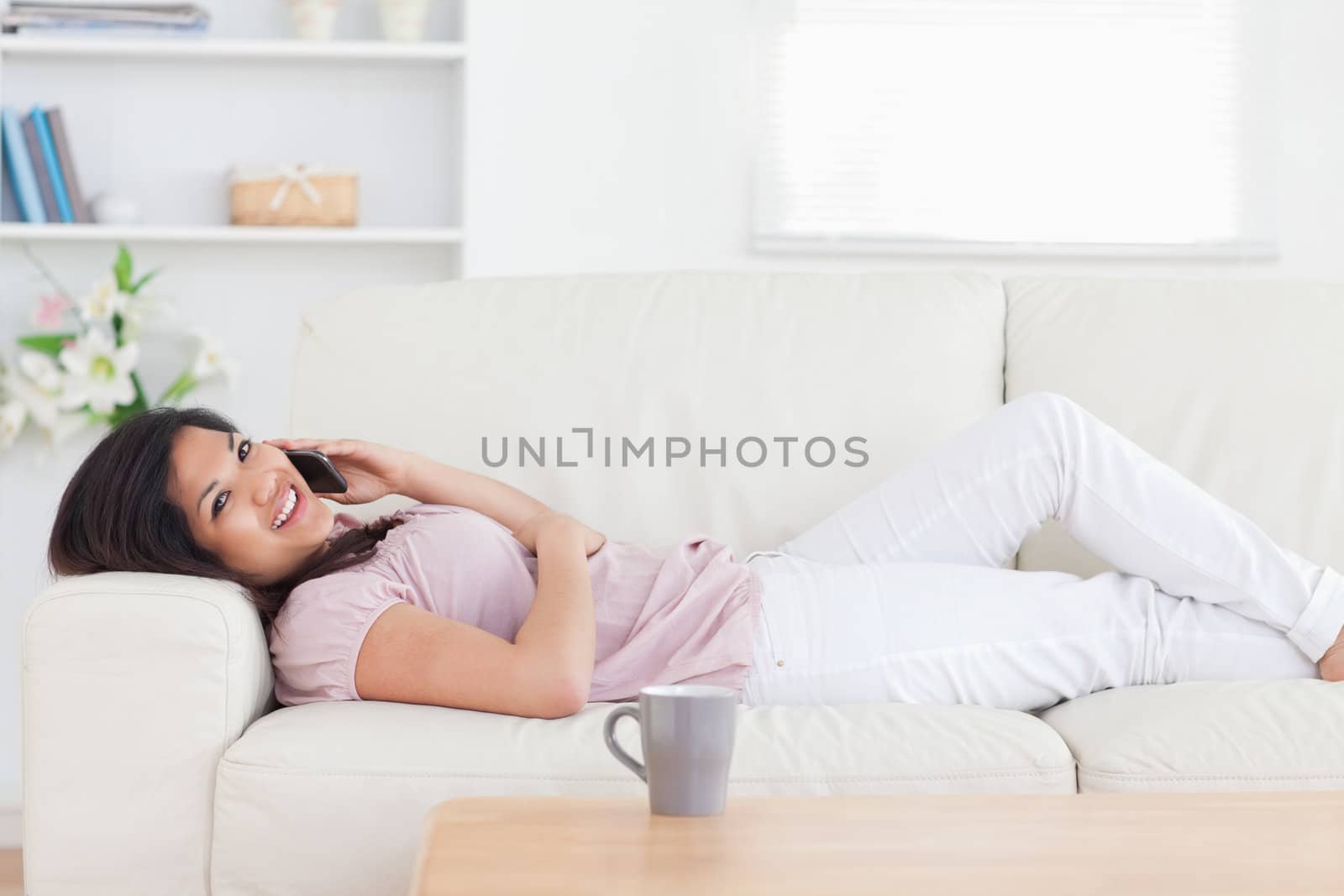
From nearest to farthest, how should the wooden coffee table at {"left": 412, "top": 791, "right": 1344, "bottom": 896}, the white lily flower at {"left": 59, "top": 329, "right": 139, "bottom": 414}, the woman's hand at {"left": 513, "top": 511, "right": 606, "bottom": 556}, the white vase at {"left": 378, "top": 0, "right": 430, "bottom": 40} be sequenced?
the wooden coffee table at {"left": 412, "top": 791, "right": 1344, "bottom": 896} → the woman's hand at {"left": 513, "top": 511, "right": 606, "bottom": 556} → the white lily flower at {"left": 59, "top": 329, "right": 139, "bottom": 414} → the white vase at {"left": 378, "top": 0, "right": 430, "bottom": 40}

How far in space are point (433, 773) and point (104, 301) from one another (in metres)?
1.93

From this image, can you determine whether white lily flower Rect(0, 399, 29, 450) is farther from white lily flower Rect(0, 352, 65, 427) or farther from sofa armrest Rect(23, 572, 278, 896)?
sofa armrest Rect(23, 572, 278, 896)

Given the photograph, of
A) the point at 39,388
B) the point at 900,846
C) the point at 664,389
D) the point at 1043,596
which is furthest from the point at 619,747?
the point at 39,388

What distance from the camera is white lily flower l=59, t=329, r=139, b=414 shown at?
2742mm

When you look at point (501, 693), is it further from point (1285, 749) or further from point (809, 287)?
point (809, 287)

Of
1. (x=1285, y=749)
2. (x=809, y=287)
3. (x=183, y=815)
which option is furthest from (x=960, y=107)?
(x=183, y=815)

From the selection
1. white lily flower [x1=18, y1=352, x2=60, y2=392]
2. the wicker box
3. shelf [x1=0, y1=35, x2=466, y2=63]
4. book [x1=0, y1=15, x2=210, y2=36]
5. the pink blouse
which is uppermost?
book [x1=0, y1=15, x2=210, y2=36]

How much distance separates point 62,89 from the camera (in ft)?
9.57

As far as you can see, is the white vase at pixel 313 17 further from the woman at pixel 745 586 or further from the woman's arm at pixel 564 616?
the woman's arm at pixel 564 616

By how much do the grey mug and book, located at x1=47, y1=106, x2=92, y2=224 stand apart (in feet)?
7.86

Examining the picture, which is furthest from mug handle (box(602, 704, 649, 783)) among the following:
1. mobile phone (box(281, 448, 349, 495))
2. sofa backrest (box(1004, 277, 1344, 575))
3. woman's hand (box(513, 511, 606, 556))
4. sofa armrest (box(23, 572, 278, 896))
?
sofa backrest (box(1004, 277, 1344, 575))

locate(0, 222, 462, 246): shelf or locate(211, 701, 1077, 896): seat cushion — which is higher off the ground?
locate(0, 222, 462, 246): shelf

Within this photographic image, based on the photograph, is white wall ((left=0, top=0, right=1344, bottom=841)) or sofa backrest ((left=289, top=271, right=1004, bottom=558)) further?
white wall ((left=0, top=0, right=1344, bottom=841))

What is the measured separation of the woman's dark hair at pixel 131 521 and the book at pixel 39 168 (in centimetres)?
156
